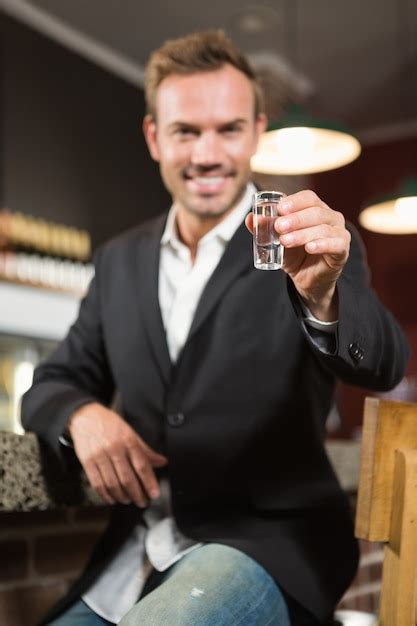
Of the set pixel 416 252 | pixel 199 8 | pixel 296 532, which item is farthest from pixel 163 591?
pixel 416 252

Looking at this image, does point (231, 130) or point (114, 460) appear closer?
point (114, 460)

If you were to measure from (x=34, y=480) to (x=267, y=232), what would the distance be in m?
0.50

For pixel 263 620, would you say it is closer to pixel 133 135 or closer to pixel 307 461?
pixel 307 461

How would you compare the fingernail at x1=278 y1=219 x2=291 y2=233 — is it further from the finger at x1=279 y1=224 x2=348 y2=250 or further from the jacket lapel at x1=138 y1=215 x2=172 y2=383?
the jacket lapel at x1=138 y1=215 x2=172 y2=383

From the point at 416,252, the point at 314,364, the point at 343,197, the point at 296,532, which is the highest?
the point at 343,197

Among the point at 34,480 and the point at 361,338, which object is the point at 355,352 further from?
the point at 34,480

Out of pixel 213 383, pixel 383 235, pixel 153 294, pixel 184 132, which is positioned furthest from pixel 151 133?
pixel 383 235

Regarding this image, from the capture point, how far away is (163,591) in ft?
3.29

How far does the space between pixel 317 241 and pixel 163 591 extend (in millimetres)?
454

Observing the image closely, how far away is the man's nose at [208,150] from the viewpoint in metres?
1.41

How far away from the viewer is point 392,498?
1009 mm

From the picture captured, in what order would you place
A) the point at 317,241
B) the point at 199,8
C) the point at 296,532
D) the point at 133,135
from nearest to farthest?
the point at 317,241 < the point at 296,532 < the point at 199,8 < the point at 133,135

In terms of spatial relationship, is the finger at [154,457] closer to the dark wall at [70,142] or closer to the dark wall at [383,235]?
the dark wall at [70,142]

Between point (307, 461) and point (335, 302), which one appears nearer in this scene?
point (335, 302)
